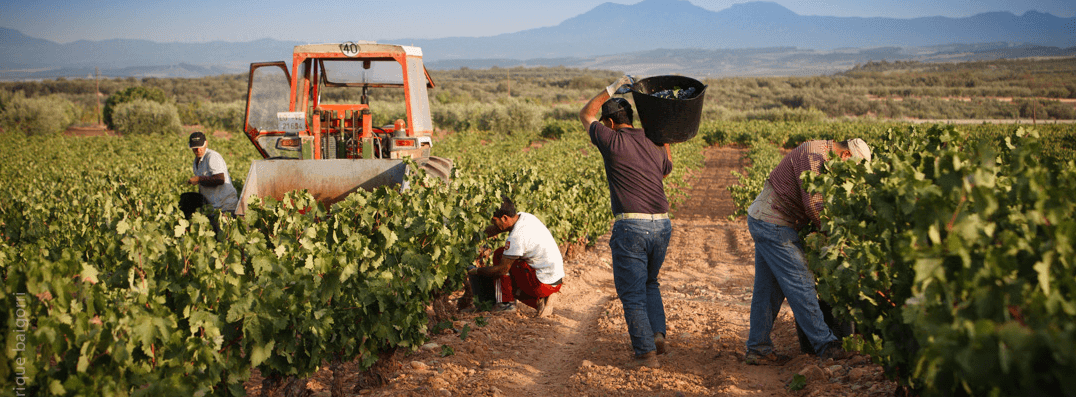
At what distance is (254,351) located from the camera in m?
3.13

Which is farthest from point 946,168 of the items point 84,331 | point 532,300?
point 532,300

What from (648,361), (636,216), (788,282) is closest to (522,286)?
(648,361)

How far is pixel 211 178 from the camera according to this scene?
270 inches

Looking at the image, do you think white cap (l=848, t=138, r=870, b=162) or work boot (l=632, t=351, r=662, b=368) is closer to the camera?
white cap (l=848, t=138, r=870, b=162)

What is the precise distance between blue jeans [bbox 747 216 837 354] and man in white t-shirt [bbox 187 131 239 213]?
5.24 metres

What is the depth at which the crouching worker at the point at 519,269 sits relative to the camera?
17.4 ft

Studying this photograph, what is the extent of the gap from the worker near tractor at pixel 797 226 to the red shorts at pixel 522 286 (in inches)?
74.9

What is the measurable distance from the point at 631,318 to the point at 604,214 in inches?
218

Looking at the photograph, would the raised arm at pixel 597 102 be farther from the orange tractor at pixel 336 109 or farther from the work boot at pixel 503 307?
the orange tractor at pixel 336 109

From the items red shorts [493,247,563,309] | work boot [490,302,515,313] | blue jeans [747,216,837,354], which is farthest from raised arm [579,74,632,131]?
work boot [490,302,515,313]

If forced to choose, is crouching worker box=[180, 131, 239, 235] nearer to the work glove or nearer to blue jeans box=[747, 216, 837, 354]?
the work glove

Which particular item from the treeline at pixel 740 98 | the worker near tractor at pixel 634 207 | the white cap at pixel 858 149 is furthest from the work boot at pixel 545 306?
the treeline at pixel 740 98

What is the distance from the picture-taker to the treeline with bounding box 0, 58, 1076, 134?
4394 cm

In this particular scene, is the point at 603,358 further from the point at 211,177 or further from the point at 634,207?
the point at 211,177
